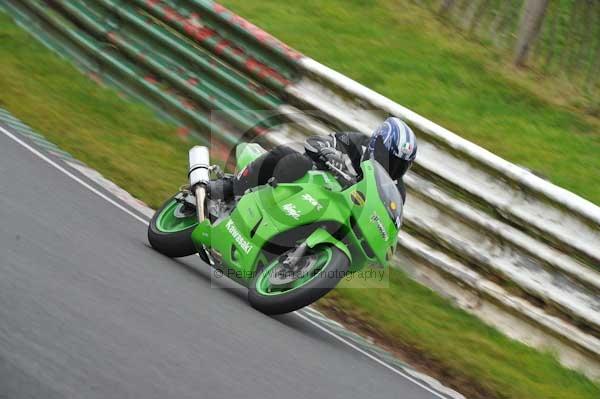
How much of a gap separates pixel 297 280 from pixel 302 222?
43 cm

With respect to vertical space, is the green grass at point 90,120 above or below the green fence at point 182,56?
below

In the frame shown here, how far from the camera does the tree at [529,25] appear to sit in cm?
1115

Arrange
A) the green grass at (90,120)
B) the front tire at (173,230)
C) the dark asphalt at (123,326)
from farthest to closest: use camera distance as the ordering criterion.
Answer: the green grass at (90,120) → the front tire at (173,230) → the dark asphalt at (123,326)

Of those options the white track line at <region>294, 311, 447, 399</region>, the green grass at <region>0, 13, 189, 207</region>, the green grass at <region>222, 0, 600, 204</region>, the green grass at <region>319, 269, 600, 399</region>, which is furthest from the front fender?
the green grass at <region>222, 0, 600, 204</region>

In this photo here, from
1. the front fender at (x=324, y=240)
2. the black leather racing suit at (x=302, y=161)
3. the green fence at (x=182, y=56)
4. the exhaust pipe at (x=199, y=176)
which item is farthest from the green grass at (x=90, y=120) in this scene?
the front fender at (x=324, y=240)

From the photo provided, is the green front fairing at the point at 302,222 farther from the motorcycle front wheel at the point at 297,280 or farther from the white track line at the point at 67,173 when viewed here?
the white track line at the point at 67,173

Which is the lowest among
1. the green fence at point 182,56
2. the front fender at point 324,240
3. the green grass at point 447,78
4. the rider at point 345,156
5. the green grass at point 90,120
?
the green grass at point 90,120

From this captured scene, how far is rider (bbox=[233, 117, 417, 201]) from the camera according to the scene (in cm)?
753

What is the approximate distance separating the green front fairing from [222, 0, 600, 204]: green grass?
3.43 metres

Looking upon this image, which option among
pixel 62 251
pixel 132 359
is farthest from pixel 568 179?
pixel 132 359

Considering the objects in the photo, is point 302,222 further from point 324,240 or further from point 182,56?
point 182,56

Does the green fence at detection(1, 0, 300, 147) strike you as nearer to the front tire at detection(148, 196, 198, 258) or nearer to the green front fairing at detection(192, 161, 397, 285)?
the front tire at detection(148, 196, 198, 258)

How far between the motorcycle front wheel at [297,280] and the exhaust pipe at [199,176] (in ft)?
2.80

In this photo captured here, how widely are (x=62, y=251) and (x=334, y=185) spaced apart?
188cm
